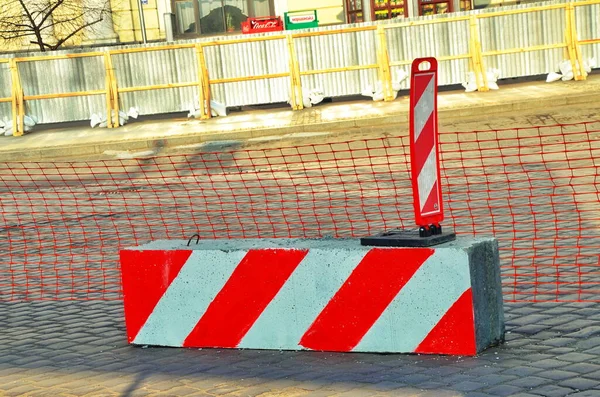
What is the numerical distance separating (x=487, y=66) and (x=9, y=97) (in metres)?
10.7

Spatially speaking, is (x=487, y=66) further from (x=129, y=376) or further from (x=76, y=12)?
(x=129, y=376)

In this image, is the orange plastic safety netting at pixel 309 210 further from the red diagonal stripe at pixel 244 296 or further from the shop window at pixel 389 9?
the shop window at pixel 389 9

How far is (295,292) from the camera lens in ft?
21.3

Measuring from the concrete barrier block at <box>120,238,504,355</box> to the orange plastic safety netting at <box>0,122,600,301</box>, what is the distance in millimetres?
1427

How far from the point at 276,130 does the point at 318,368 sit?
633 inches

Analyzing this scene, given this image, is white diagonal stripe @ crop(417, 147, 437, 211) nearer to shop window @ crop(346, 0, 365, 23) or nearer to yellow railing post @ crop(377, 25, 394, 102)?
yellow railing post @ crop(377, 25, 394, 102)

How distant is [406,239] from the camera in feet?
20.4

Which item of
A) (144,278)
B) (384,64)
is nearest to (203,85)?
(384,64)

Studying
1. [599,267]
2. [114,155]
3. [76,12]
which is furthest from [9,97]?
[599,267]

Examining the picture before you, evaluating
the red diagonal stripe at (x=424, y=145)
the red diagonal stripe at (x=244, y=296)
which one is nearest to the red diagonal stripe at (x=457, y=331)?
the red diagonal stripe at (x=424, y=145)

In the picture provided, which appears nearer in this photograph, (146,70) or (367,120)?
(367,120)

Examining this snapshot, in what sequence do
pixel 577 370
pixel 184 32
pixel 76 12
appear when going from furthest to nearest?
pixel 184 32
pixel 76 12
pixel 577 370

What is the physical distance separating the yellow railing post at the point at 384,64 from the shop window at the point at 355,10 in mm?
9885

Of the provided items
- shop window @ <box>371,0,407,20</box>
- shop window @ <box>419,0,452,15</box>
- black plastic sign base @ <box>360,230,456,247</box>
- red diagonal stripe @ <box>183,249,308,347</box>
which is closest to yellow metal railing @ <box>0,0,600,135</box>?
shop window @ <box>371,0,407,20</box>
